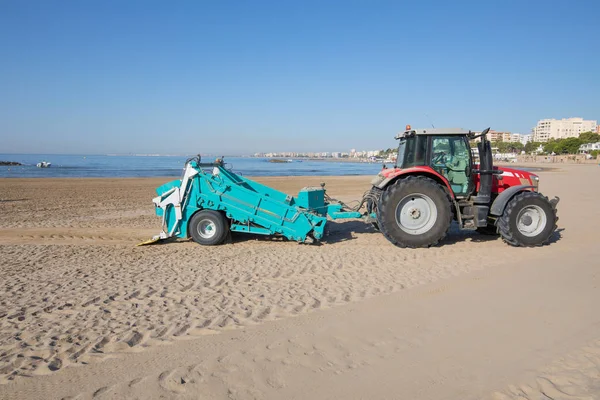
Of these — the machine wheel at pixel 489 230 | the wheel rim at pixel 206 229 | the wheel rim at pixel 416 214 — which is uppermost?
the wheel rim at pixel 416 214

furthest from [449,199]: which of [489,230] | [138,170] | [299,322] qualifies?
[138,170]

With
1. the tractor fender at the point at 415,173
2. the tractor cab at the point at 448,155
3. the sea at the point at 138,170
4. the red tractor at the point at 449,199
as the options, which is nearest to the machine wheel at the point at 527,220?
the red tractor at the point at 449,199

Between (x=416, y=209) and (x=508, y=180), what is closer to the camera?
(x=416, y=209)

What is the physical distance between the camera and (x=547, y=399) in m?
2.76

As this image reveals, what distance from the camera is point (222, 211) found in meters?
7.58

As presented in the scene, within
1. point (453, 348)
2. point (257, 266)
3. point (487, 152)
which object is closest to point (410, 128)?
point (487, 152)

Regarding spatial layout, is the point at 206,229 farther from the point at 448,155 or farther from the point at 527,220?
the point at 527,220

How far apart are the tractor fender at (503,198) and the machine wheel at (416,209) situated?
33.7 inches

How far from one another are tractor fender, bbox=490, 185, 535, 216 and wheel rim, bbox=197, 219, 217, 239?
530 centimetres

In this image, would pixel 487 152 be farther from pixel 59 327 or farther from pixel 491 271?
pixel 59 327

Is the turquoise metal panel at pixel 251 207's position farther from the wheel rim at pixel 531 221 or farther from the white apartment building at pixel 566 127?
the white apartment building at pixel 566 127

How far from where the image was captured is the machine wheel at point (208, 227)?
7.43 m

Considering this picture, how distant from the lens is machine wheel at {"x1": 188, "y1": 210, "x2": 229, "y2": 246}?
24.4 ft

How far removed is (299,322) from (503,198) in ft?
17.0
